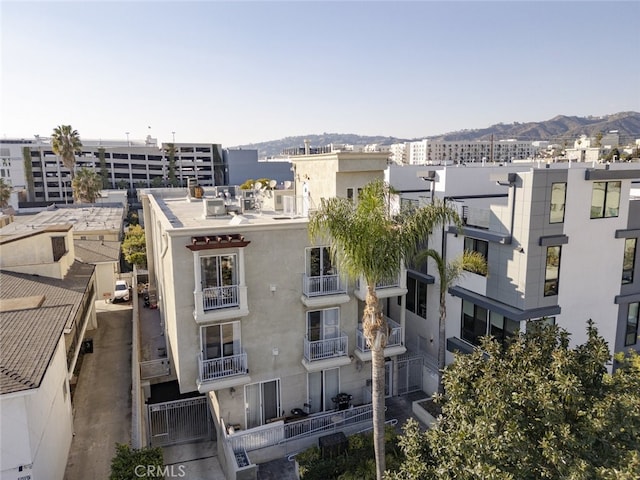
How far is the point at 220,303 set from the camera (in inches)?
651

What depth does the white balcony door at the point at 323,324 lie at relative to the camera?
18.7m

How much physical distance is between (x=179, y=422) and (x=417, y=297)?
13.2 meters

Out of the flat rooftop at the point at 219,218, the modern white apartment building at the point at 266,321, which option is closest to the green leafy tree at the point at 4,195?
the flat rooftop at the point at 219,218

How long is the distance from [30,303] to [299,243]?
11.2 m

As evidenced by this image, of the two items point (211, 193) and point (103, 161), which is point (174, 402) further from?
point (103, 161)

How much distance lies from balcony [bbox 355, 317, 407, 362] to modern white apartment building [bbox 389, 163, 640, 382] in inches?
115

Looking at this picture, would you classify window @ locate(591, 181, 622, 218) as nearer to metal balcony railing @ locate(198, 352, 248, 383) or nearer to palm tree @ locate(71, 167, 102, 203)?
metal balcony railing @ locate(198, 352, 248, 383)

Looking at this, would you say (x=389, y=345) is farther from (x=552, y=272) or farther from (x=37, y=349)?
(x=37, y=349)

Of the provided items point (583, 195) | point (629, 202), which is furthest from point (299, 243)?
point (629, 202)

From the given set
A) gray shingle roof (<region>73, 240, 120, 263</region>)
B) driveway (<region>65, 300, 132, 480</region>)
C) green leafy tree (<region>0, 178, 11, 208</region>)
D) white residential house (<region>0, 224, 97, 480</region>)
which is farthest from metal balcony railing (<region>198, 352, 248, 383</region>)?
green leafy tree (<region>0, 178, 11, 208</region>)

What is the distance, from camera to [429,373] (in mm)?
21172

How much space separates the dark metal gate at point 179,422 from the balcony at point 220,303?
5.28 m

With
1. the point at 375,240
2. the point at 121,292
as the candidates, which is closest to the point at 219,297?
the point at 375,240

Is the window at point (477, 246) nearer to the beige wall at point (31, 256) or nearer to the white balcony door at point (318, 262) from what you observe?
the white balcony door at point (318, 262)
